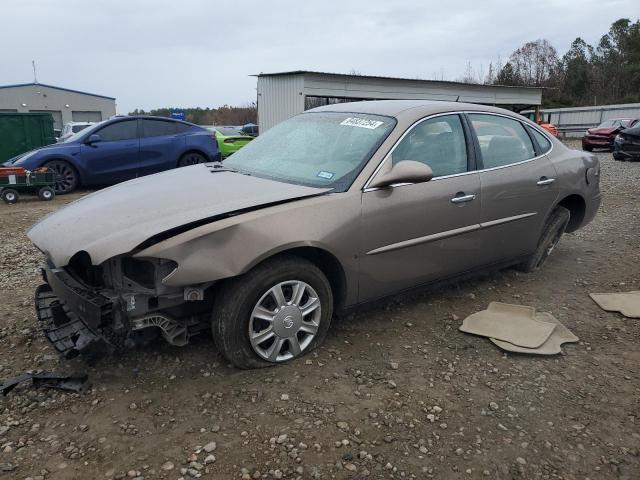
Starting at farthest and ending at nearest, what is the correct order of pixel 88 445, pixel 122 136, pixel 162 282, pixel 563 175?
pixel 122 136 < pixel 563 175 < pixel 162 282 < pixel 88 445

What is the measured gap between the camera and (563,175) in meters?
4.68

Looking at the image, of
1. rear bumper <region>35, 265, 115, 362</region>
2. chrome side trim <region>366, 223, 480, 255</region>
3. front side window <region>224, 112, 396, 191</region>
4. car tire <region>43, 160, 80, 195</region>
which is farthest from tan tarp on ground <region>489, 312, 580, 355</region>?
car tire <region>43, 160, 80, 195</region>

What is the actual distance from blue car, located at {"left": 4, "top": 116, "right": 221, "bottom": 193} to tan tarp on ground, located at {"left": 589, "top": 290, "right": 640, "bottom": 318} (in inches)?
324

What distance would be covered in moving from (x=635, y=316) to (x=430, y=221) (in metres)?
1.90

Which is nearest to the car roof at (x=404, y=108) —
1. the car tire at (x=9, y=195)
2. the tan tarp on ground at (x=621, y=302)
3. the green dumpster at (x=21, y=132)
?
the tan tarp on ground at (x=621, y=302)

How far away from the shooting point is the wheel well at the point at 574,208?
16.3 ft

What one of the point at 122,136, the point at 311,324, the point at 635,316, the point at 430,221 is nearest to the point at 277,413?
the point at 311,324

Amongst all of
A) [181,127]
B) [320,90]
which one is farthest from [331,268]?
[320,90]

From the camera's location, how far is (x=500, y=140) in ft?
14.0

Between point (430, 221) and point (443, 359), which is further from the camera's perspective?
point (430, 221)

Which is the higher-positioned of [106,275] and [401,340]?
[106,275]

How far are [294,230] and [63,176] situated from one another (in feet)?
26.9

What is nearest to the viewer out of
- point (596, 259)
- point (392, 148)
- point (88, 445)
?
point (88, 445)

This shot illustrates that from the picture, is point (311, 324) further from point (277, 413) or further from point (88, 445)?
point (88, 445)
